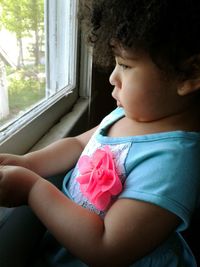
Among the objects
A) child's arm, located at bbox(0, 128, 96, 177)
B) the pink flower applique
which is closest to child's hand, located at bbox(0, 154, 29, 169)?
child's arm, located at bbox(0, 128, 96, 177)

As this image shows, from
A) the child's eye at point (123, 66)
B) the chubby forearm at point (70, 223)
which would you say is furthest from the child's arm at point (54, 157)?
the child's eye at point (123, 66)

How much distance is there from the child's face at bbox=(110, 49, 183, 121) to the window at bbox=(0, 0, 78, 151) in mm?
212

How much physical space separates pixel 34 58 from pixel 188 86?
0.39 m

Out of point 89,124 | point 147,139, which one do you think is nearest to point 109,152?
point 147,139

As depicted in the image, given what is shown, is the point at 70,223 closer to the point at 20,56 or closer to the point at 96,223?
the point at 96,223

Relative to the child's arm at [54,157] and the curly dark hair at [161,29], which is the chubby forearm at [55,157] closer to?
the child's arm at [54,157]

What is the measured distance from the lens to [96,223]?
0.50 meters

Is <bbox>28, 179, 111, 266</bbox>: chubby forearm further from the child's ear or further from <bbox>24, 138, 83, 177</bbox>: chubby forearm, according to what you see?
the child's ear

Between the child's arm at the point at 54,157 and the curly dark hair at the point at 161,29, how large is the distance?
0.25m

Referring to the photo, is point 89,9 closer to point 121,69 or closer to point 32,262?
point 121,69

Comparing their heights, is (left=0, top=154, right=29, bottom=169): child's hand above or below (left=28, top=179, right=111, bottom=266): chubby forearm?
above

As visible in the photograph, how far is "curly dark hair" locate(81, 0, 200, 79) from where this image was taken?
0.47 metres

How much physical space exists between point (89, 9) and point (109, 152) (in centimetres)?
24

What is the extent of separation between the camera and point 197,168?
20.7 inches
